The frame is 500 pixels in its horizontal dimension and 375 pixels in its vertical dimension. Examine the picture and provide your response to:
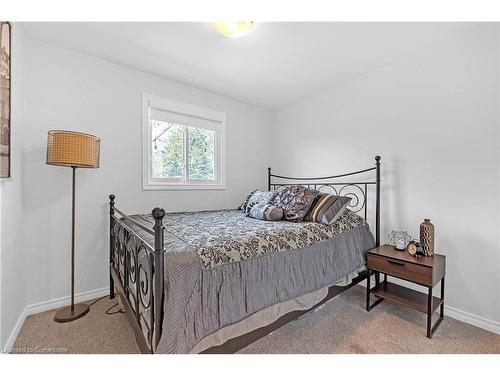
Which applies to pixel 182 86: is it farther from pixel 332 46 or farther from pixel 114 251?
pixel 114 251

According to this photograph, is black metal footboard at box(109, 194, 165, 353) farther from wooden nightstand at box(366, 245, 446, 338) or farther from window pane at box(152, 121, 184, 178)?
wooden nightstand at box(366, 245, 446, 338)

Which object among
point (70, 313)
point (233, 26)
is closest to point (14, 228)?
point (70, 313)

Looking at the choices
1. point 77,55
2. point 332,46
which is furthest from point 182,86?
point 332,46

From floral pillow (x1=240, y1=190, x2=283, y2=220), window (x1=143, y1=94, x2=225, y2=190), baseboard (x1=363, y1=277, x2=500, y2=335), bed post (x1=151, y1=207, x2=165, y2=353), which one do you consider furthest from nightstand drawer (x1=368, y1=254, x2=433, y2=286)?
window (x1=143, y1=94, x2=225, y2=190)

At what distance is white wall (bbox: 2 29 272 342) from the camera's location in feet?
6.54

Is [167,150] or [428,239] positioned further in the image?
[167,150]

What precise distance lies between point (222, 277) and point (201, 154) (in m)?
2.17

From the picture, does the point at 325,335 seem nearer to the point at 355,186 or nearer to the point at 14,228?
the point at 355,186

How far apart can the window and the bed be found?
33.1 inches

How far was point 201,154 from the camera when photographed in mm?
3117

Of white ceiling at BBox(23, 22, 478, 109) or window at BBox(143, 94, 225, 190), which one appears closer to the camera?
white ceiling at BBox(23, 22, 478, 109)

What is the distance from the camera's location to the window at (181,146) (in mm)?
2650

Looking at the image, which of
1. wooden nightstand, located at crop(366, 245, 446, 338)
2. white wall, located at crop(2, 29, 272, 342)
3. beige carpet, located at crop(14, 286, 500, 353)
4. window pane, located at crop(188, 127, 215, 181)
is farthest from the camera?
window pane, located at crop(188, 127, 215, 181)
